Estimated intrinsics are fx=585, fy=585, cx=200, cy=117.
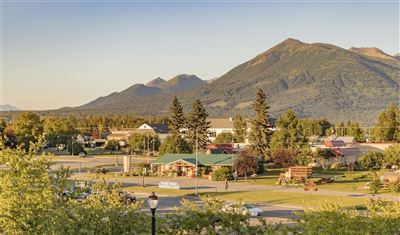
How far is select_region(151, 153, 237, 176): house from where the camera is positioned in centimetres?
8000

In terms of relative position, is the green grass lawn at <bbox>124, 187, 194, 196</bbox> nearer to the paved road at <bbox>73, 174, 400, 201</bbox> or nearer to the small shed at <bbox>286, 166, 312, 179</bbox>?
the paved road at <bbox>73, 174, 400, 201</bbox>

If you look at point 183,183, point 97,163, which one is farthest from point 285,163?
point 97,163

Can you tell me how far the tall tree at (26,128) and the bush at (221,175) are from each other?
58.2 meters

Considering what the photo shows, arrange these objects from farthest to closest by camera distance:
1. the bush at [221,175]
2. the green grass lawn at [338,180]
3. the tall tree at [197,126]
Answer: the tall tree at [197,126] < the bush at [221,175] < the green grass lawn at [338,180]

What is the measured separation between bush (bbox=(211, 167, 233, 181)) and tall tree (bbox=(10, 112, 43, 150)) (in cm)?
5817

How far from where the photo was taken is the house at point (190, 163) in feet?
262

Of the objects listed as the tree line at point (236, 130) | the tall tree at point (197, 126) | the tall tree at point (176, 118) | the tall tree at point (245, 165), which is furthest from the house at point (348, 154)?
the tall tree at point (176, 118)

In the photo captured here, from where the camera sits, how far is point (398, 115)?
119 m

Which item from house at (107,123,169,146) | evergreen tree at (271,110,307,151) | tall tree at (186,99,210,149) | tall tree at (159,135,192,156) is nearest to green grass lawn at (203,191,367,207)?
tall tree at (159,135,192,156)

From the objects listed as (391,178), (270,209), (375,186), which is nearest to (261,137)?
(391,178)

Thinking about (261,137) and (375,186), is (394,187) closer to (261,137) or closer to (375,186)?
(375,186)

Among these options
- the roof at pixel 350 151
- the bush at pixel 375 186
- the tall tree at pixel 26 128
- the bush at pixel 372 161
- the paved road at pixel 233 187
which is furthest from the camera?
the tall tree at pixel 26 128

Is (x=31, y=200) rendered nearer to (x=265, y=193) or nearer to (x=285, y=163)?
(x=265, y=193)

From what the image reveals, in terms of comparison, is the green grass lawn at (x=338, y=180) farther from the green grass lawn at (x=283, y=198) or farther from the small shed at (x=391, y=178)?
the green grass lawn at (x=283, y=198)
